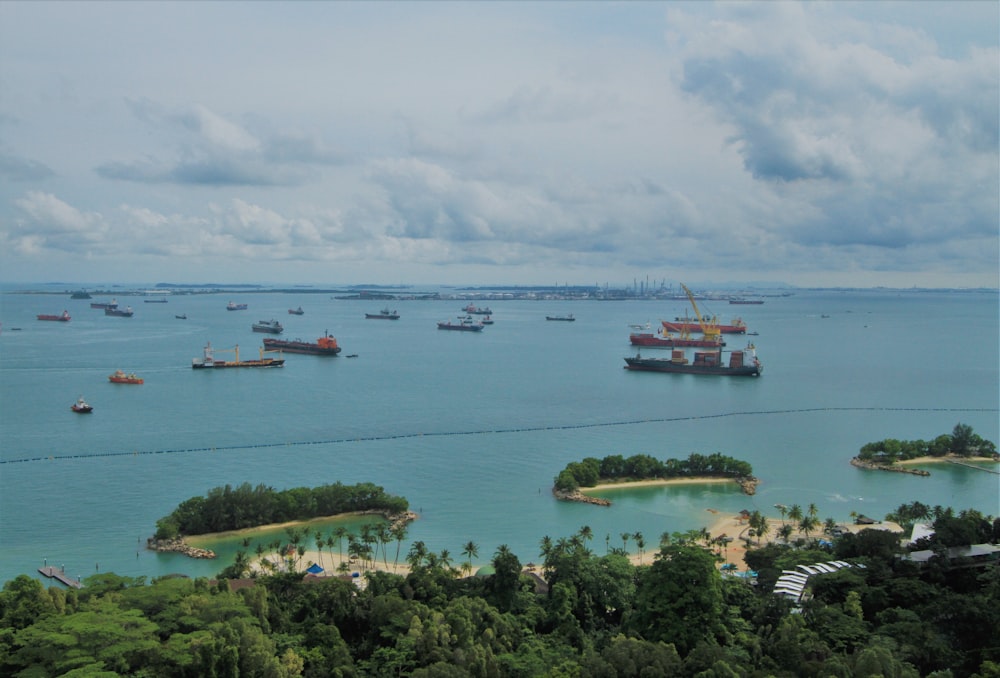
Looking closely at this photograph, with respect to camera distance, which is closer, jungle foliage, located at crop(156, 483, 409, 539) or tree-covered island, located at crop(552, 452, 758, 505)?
jungle foliage, located at crop(156, 483, 409, 539)

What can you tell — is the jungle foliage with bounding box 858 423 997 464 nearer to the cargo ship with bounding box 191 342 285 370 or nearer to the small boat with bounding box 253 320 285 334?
the cargo ship with bounding box 191 342 285 370

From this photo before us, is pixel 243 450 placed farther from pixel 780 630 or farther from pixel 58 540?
pixel 780 630

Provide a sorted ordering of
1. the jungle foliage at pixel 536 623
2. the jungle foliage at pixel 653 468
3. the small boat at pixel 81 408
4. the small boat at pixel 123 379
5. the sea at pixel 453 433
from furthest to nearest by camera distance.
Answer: the small boat at pixel 123 379 → the small boat at pixel 81 408 → the jungle foliage at pixel 653 468 → the sea at pixel 453 433 → the jungle foliage at pixel 536 623

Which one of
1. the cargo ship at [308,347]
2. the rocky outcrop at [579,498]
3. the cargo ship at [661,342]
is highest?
the cargo ship at [661,342]

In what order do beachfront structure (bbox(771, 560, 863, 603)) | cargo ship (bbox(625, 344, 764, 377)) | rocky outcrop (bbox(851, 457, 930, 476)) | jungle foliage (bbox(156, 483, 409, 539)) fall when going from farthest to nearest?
cargo ship (bbox(625, 344, 764, 377)), rocky outcrop (bbox(851, 457, 930, 476)), jungle foliage (bbox(156, 483, 409, 539)), beachfront structure (bbox(771, 560, 863, 603))

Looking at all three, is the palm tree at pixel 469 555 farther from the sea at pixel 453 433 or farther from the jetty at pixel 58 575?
the jetty at pixel 58 575

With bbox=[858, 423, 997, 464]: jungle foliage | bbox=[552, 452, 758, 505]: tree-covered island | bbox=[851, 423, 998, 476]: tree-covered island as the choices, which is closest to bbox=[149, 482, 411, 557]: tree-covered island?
bbox=[552, 452, 758, 505]: tree-covered island

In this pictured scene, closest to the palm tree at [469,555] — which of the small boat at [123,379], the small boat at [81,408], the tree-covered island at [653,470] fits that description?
the tree-covered island at [653,470]
